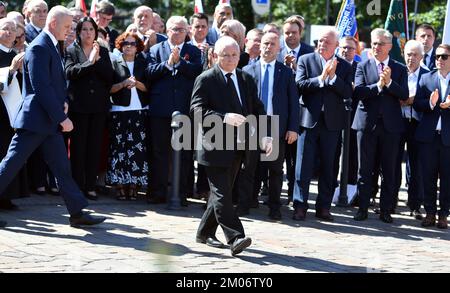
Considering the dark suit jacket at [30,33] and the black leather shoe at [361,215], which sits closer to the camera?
the black leather shoe at [361,215]

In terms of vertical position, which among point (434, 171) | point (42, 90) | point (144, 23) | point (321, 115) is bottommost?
point (434, 171)

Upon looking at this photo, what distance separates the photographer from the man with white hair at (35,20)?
11.8 metres

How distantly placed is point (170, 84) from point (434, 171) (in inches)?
138

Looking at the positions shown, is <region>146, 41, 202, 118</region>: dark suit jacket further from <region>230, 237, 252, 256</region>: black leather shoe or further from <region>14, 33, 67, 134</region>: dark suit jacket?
<region>230, 237, 252, 256</region>: black leather shoe

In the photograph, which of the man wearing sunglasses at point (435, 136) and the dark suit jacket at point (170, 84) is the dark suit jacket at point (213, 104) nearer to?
the dark suit jacket at point (170, 84)

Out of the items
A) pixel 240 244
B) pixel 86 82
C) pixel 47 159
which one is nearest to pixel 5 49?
pixel 86 82

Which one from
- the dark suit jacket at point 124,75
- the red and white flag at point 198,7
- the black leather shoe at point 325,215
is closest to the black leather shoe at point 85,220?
the dark suit jacket at point 124,75

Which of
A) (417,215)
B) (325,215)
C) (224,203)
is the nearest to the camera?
(224,203)

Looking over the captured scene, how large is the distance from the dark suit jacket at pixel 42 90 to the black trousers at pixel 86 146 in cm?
213

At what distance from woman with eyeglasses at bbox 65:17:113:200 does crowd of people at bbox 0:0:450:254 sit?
0.05 ft

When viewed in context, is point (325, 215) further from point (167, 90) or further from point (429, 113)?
point (167, 90)

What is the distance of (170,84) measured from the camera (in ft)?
37.2
